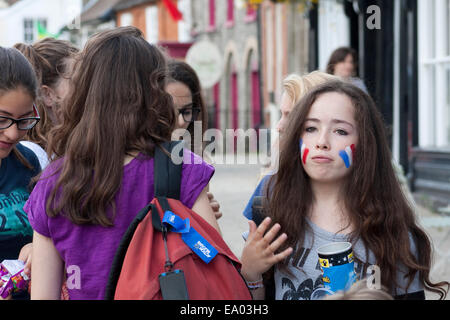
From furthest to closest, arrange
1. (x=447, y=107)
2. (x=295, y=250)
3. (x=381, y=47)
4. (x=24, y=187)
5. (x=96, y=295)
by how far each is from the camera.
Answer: (x=381, y=47)
(x=447, y=107)
(x=24, y=187)
(x=295, y=250)
(x=96, y=295)

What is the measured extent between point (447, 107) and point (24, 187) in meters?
7.95

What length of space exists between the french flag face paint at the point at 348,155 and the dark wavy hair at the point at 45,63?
142cm

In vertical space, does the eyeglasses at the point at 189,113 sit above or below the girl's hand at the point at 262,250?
above

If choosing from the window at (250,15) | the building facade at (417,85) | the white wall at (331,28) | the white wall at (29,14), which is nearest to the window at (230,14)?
the window at (250,15)

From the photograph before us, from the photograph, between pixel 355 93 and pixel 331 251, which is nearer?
pixel 331 251

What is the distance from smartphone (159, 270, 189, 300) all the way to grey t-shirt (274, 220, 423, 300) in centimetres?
69

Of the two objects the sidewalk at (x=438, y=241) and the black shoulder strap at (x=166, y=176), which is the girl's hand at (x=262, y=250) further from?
the sidewalk at (x=438, y=241)

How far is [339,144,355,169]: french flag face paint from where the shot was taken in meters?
2.86

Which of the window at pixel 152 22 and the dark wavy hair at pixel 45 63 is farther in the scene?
the window at pixel 152 22

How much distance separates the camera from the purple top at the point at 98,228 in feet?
7.95

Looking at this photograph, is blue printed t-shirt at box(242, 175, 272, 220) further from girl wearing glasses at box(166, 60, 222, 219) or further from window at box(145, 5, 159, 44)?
window at box(145, 5, 159, 44)

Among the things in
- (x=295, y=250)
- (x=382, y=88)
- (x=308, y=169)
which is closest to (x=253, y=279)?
(x=295, y=250)

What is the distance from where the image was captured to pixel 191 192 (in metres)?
2.45
